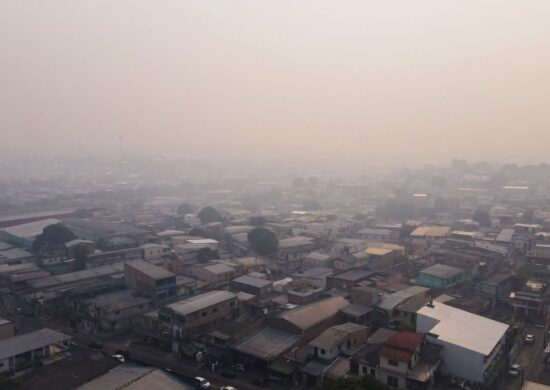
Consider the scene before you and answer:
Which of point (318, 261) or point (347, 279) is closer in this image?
point (347, 279)

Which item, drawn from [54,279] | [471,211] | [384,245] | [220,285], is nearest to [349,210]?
[471,211]

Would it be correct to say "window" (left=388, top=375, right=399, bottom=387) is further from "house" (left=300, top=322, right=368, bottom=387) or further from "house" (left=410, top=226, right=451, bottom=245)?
"house" (left=410, top=226, right=451, bottom=245)

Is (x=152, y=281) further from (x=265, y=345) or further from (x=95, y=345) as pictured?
(x=265, y=345)

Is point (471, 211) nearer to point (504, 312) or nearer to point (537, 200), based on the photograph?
point (537, 200)

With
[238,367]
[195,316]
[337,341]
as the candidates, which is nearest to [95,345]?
[195,316]

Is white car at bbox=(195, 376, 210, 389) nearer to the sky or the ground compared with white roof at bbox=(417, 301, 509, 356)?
nearer to the ground

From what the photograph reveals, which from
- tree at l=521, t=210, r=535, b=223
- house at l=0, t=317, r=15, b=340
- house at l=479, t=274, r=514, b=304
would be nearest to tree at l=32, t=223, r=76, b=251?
house at l=0, t=317, r=15, b=340
